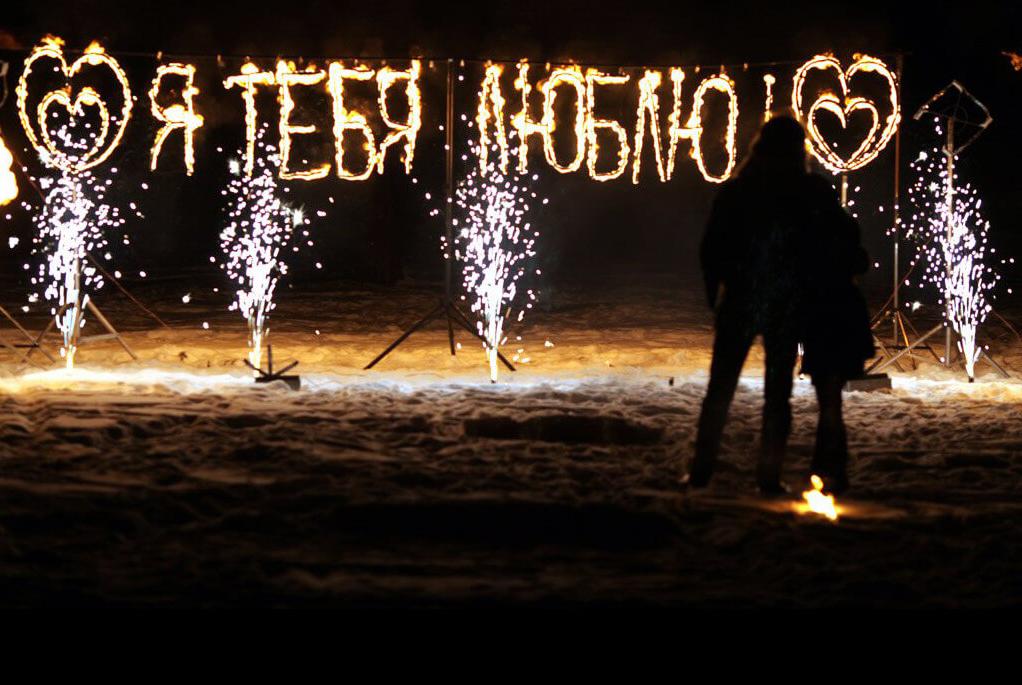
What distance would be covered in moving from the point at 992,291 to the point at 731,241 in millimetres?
15112

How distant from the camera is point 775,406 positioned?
5.47 meters

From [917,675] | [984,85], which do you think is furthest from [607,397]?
[984,85]

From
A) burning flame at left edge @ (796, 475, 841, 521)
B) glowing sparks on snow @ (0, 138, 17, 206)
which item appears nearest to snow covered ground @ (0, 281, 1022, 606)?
burning flame at left edge @ (796, 475, 841, 521)

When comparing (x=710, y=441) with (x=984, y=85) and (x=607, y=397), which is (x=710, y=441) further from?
(x=984, y=85)

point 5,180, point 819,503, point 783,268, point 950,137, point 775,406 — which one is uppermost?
point 950,137

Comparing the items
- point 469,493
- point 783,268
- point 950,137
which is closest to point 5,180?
point 469,493

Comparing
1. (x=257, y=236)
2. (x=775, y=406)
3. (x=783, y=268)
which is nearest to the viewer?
(x=783, y=268)

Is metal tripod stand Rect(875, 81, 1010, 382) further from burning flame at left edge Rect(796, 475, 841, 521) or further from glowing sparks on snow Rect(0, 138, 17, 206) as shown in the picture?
glowing sparks on snow Rect(0, 138, 17, 206)

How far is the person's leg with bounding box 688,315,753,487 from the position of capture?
211 inches

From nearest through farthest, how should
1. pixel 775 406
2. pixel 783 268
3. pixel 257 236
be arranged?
pixel 783 268 → pixel 775 406 → pixel 257 236

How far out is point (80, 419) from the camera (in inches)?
277

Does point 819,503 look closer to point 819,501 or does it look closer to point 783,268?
point 819,501

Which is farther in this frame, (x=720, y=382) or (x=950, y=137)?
(x=950, y=137)

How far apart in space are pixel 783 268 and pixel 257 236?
4.91 m
